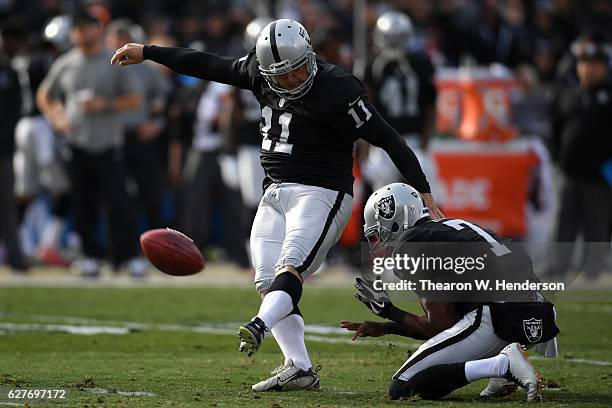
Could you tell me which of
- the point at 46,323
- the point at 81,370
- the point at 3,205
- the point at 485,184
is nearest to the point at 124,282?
the point at 3,205

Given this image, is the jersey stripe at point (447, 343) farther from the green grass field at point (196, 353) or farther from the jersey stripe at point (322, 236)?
the jersey stripe at point (322, 236)

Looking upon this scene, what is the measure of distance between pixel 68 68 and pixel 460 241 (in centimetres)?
673

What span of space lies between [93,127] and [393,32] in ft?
8.95

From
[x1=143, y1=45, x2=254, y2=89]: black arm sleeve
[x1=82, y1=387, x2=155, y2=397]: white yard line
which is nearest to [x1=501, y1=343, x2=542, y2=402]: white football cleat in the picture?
[x1=82, y1=387, x2=155, y2=397]: white yard line

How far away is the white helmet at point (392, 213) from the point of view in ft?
19.4

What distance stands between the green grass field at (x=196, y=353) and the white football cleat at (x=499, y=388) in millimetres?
48

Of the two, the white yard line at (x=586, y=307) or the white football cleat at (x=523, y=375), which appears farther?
the white yard line at (x=586, y=307)

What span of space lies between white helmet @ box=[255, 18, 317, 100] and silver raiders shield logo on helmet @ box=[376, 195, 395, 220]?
2.12 ft

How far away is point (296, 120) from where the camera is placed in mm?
6254

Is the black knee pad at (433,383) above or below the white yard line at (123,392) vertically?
above

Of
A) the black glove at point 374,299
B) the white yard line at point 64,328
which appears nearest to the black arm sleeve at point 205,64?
the black glove at point 374,299

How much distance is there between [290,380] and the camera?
19.9 feet

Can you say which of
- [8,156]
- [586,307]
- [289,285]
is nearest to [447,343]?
[289,285]

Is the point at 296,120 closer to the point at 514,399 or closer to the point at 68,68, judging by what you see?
the point at 514,399
